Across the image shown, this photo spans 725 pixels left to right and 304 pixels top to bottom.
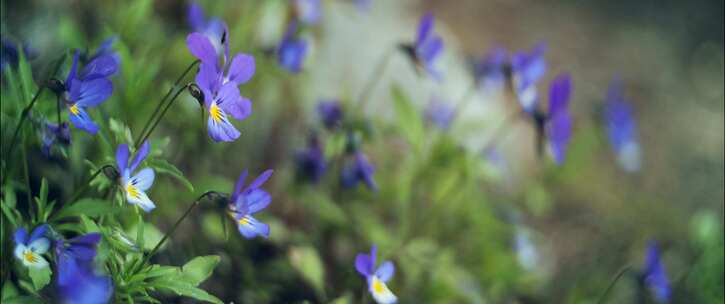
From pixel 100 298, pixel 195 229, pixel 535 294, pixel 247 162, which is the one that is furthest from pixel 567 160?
pixel 100 298

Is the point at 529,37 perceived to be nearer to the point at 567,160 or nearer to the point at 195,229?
the point at 567,160

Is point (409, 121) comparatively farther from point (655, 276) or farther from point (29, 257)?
point (29, 257)

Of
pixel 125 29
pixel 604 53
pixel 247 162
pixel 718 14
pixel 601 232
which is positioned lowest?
pixel 125 29

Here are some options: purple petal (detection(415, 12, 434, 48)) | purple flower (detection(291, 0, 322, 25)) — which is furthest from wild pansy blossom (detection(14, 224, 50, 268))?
purple flower (detection(291, 0, 322, 25))

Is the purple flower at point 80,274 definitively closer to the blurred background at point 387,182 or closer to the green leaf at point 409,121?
the blurred background at point 387,182

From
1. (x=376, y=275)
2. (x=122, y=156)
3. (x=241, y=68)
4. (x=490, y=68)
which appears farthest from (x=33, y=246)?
(x=490, y=68)
